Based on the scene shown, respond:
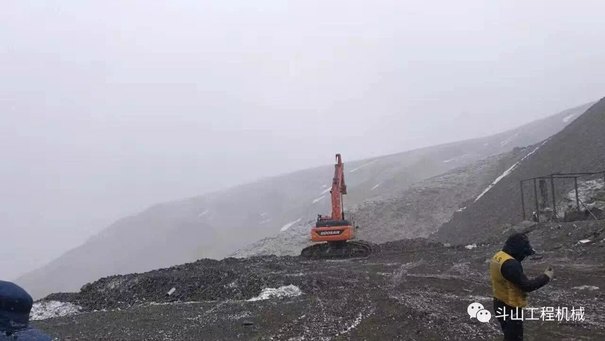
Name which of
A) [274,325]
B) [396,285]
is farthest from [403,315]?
[396,285]

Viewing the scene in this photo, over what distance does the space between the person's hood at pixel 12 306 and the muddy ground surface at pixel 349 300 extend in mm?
8084

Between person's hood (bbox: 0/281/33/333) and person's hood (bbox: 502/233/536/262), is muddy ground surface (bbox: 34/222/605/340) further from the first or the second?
person's hood (bbox: 0/281/33/333)

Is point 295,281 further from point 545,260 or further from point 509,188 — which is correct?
point 509,188

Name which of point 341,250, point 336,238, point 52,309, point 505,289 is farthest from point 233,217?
point 505,289

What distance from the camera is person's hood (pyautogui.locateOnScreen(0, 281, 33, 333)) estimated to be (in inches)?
122

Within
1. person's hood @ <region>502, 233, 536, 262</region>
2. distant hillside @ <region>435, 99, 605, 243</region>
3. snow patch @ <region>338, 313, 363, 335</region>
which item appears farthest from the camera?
distant hillside @ <region>435, 99, 605, 243</region>

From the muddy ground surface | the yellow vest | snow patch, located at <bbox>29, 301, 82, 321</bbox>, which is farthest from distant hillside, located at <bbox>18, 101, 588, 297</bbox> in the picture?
the yellow vest

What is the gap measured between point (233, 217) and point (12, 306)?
94260 mm

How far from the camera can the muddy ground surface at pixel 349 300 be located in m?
10.8

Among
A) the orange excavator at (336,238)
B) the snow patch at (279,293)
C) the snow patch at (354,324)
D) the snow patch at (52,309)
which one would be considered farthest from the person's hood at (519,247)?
the orange excavator at (336,238)

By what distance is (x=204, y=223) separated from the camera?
97250 mm

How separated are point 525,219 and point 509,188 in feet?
25.7

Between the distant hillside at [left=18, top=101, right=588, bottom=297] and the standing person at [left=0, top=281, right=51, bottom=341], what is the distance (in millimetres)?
67162

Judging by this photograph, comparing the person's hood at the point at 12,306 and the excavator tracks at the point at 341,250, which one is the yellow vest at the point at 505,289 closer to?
the person's hood at the point at 12,306
